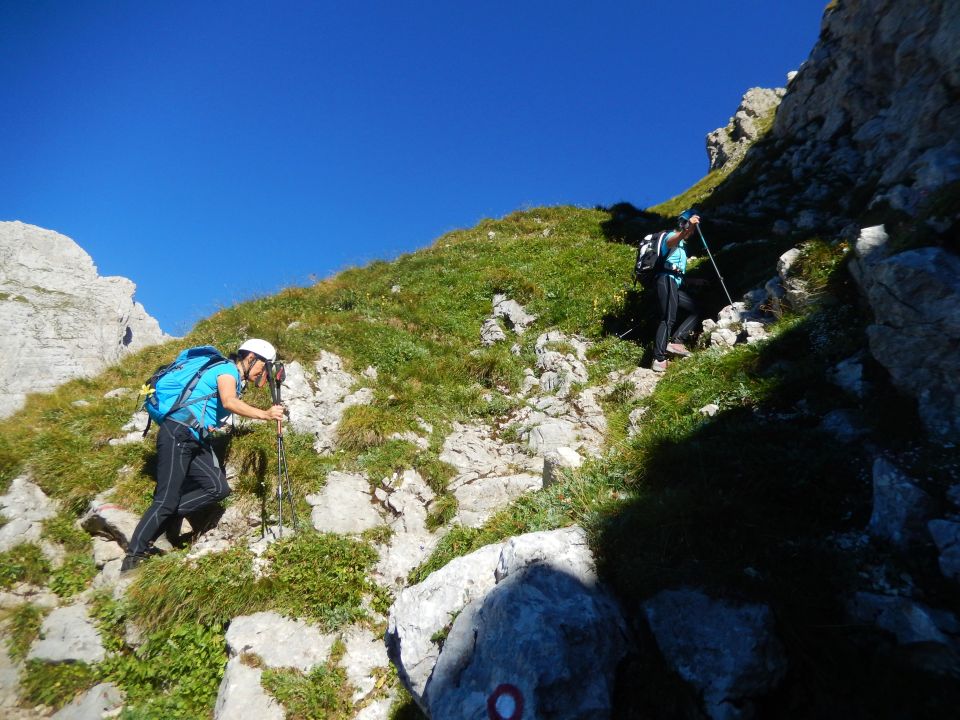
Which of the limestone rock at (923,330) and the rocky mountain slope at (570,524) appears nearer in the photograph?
the rocky mountain slope at (570,524)

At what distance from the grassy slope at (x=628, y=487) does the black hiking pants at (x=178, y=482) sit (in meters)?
0.59

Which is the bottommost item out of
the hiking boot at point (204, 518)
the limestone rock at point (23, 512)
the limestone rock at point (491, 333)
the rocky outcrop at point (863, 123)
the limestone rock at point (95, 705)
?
the limestone rock at point (95, 705)

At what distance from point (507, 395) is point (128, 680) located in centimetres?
769

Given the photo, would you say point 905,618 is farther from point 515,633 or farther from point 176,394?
point 176,394

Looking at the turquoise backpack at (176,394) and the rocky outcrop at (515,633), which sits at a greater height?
the turquoise backpack at (176,394)

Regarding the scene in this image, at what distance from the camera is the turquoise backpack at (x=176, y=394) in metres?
6.59

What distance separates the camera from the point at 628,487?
5.42 m

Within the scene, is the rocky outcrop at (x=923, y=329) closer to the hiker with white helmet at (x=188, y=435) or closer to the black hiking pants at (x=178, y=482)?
the hiker with white helmet at (x=188, y=435)

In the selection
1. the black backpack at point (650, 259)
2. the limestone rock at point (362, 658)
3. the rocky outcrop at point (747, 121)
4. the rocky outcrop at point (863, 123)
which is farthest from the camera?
the rocky outcrop at point (747, 121)

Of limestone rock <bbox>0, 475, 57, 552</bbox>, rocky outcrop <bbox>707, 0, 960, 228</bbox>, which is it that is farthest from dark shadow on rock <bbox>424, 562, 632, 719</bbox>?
limestone rock <bbox>0, 475, 57, 552</bbox>

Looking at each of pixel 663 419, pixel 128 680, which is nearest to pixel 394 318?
pixel 663 419

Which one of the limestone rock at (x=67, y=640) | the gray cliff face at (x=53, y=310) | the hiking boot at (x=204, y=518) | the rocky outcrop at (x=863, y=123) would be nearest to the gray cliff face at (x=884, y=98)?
the rocky outcrop at (x=863, y=123)

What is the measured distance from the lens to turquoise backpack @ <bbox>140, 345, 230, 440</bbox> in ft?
21.6

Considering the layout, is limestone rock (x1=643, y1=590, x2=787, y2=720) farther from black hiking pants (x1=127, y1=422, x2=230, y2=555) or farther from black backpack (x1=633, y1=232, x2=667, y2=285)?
black backpack (x1=633, y1=232, x2=667, y2=285)
